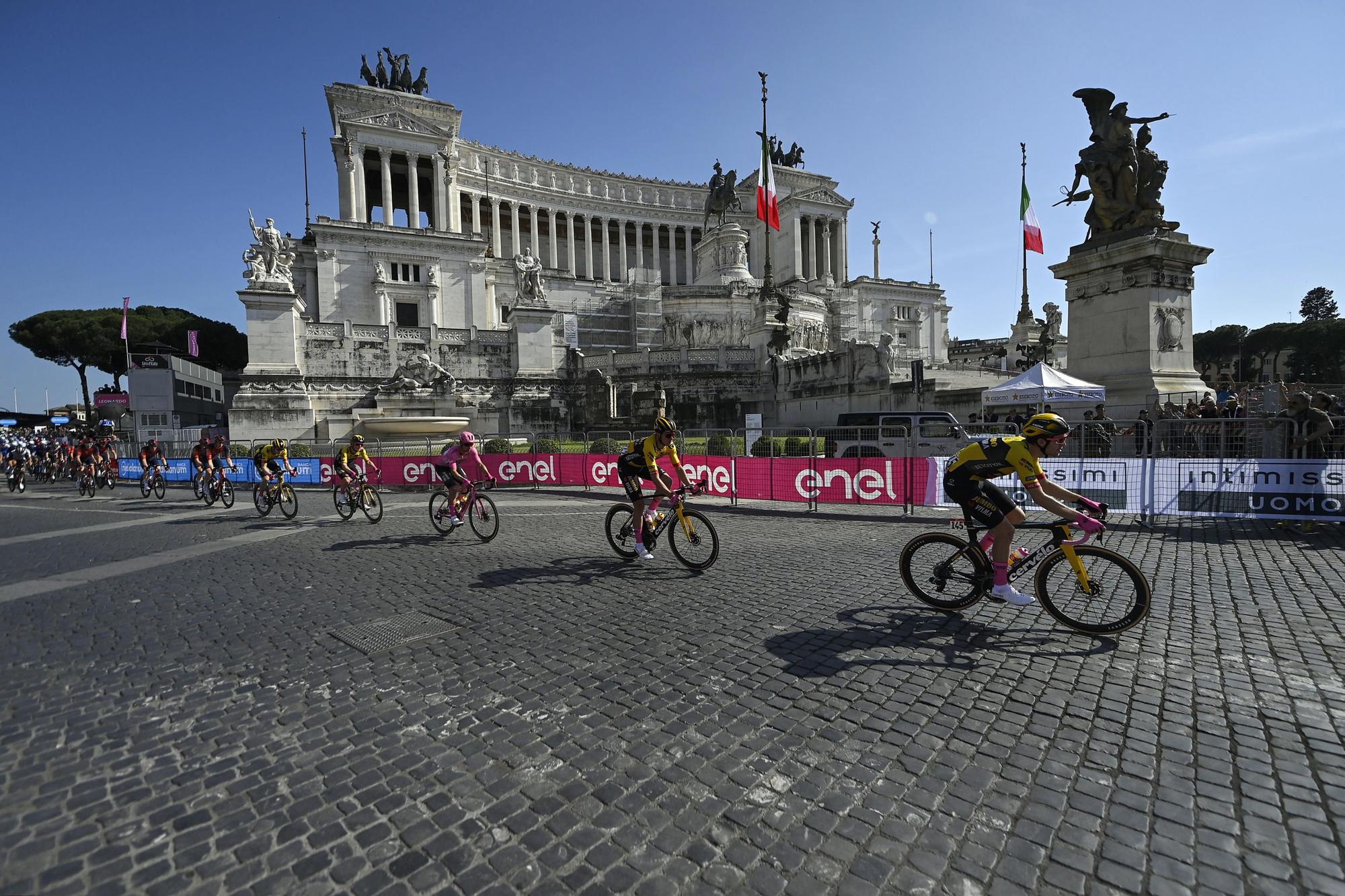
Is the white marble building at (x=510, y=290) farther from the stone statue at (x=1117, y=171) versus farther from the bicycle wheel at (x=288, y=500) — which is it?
the bicycle wheel at (x=288, y=500)

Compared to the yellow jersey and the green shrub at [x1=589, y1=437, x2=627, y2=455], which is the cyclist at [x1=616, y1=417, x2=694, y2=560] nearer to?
the yellow jersey

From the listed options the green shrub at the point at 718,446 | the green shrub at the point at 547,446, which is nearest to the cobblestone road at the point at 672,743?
the green shrub at the point at 718,446

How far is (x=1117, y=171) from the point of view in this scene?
1611cm

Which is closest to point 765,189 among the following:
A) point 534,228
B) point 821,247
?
point 534,228

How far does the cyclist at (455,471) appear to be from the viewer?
10.1m

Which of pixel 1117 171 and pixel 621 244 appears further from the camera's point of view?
pixel 621 244

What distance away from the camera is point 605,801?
301cm

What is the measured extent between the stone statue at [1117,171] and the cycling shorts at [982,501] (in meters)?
14.9

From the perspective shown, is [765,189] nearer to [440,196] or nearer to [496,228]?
[440,196]

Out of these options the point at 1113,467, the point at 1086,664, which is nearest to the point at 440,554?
the point at 1086,664

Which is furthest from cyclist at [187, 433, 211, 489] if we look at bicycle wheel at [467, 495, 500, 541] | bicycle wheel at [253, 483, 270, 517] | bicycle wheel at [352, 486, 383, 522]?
bicycle wheel at [467, 495, 500, 541]

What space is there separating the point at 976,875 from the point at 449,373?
1373 inches

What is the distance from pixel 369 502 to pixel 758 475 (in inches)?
339

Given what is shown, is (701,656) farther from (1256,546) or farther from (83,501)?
(83,501)
